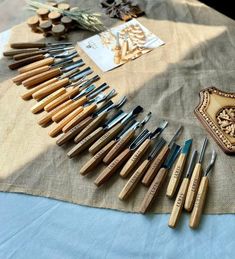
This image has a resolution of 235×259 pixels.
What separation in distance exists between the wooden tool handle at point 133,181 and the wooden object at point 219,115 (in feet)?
0.49

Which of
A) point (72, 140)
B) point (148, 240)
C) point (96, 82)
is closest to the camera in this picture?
point (148, 240)

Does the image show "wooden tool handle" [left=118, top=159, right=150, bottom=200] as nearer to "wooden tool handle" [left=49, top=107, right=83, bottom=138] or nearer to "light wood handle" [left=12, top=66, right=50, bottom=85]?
"wooden tool handle" [left=49, top=107, right=83, bottom=138]

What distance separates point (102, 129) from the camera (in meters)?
0.59

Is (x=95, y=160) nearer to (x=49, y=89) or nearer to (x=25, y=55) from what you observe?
(x=49, y=89)

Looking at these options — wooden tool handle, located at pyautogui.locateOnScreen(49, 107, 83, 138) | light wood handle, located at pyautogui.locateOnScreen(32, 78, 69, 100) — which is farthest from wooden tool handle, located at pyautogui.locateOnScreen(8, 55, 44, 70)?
wooden tool handle, located at pyautogui.locateOnScreen(49, 107, 83, 138)

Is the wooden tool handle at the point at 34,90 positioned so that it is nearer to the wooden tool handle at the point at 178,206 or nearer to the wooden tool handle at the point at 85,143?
the wooden tool handle at the point at 85,143

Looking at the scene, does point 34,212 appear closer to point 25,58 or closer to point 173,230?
point 173,230

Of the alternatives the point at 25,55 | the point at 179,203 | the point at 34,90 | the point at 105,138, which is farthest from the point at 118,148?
the point at 25,55

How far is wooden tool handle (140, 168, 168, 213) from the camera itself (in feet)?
1.62

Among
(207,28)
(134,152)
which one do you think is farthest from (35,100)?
(207,28)

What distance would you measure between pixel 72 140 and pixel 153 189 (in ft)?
0.62

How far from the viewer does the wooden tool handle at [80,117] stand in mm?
602

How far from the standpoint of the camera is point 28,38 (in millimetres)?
828

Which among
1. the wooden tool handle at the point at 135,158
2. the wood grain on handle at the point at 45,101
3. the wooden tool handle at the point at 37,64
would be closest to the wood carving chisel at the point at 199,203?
the wooden tool handle at the point at 135,158
